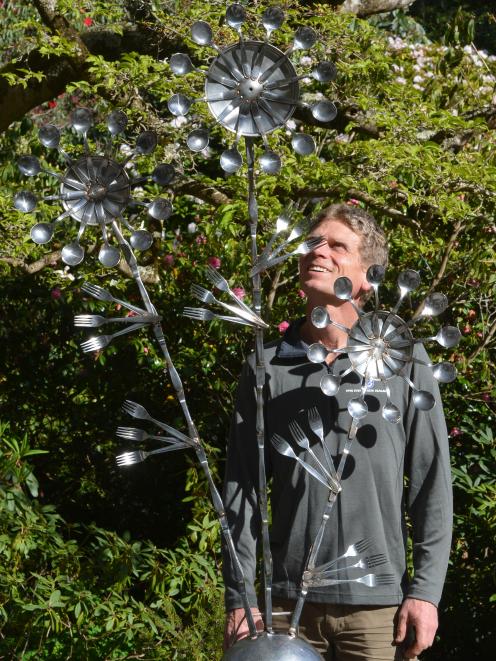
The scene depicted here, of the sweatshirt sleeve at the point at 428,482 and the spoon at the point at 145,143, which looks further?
the sweatshirt sleeve at the point at 428,482

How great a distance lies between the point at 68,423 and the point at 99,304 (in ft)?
2.15

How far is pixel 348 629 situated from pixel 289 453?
42cm

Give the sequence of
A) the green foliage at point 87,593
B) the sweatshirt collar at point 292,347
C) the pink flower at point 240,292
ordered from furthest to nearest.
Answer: the pink flower at point 240,292, the green foliage at point 87,593, the sweatshirt collar at point 292,347

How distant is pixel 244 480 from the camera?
7.30 feet

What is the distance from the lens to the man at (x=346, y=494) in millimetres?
2086

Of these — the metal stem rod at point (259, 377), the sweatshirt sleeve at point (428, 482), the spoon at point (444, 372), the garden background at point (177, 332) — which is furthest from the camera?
the garden background at point (177, 332)

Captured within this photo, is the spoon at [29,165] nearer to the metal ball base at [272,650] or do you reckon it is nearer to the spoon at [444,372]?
the spoon at [444,372]

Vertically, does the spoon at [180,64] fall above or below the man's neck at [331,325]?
above

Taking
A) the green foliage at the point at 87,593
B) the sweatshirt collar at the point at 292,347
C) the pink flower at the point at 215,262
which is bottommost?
the green foliage at the point at 87,593

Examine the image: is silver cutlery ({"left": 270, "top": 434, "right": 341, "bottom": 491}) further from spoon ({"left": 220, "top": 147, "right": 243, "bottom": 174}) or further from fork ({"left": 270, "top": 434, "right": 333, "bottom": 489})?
spoon ({"left": 220, "top": 147, "right": 243, "bottom": 174})

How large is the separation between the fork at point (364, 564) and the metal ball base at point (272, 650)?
159mm

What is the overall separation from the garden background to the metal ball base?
1387 millimetres

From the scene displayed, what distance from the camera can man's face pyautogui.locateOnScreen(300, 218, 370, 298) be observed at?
2.19 m

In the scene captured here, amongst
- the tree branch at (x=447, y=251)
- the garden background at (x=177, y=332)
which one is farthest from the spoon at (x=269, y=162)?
the tree branch at (x=447, y=251)
